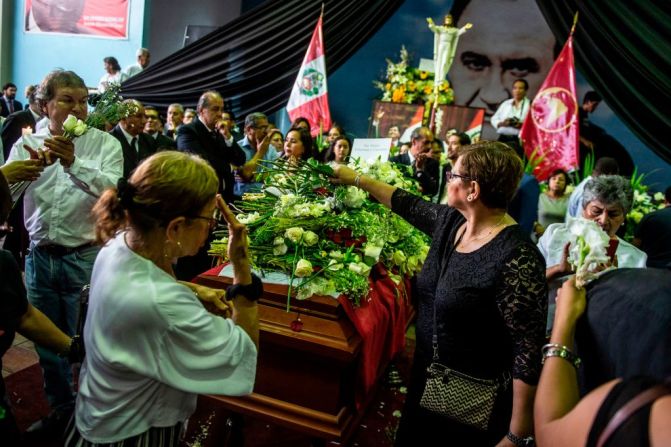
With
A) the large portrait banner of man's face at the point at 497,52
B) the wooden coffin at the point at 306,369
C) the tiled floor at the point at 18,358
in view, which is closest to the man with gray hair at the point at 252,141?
the tiled floor at the point at 18,358

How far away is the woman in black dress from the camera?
4.61 feet

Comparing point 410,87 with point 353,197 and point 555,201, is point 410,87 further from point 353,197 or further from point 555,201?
point 353,197

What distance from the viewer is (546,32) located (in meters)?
7.89

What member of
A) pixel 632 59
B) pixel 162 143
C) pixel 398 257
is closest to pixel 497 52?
pixel 632 59

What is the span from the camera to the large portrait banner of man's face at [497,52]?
796 cm

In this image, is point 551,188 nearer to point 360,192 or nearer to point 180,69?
point 360,192

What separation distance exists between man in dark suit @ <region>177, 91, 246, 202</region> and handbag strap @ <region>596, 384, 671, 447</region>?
3.12 m

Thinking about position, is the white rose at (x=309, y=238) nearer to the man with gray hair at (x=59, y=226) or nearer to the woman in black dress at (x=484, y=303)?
the woman in black dress at (x=484, y=303)

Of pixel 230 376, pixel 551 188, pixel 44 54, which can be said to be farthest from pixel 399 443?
pixel 44 54

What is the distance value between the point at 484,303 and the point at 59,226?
183 cm

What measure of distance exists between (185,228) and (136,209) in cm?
12

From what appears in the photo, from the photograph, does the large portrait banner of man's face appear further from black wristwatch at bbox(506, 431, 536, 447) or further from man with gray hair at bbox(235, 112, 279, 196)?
black wristwatch at bbox(506, 431, 536, 447)

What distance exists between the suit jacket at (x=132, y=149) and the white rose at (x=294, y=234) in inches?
69.2

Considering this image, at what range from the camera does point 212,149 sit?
11.8 ft
